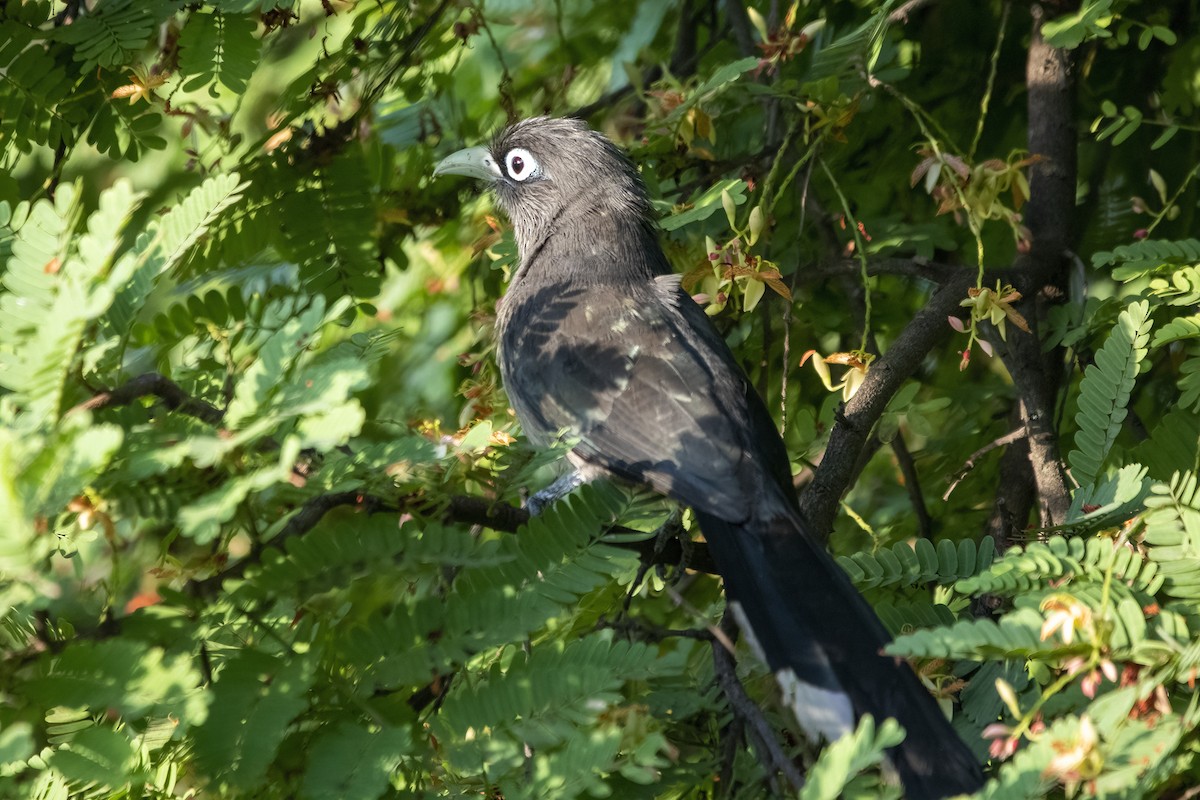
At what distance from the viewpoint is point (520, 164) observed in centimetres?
516

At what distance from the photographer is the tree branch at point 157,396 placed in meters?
2.20

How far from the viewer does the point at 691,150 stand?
4094mm

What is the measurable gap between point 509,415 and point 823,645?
172 cm

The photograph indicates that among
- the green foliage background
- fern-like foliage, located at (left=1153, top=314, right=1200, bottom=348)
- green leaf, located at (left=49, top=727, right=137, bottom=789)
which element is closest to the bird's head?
the green foliage background

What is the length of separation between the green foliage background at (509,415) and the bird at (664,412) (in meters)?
0.13

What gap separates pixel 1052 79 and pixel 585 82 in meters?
2.11

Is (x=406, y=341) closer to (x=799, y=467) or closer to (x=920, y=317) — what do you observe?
(x=799, y=467)

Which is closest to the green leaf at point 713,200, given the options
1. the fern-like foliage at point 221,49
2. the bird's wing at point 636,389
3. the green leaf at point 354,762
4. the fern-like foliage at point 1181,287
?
the bird's wing at point 636,389

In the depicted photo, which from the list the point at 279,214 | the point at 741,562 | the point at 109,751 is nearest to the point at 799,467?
the point at 741,562

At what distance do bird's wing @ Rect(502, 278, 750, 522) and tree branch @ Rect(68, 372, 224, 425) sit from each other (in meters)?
1.32

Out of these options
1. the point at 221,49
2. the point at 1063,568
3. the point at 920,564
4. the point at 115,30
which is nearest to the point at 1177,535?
the point at 1063,568

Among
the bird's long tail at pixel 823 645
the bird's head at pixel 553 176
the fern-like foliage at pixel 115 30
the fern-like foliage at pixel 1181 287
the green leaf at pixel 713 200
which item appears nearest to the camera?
the bird's long tail at pixel 823 645

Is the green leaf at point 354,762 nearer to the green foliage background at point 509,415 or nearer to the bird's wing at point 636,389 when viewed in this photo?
the green foliage background at point 509,415

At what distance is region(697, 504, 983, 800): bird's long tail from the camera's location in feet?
8.05
